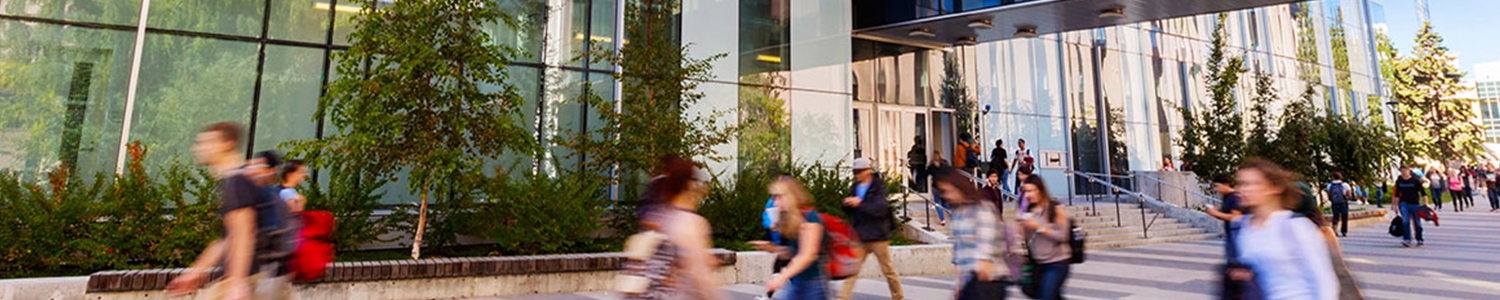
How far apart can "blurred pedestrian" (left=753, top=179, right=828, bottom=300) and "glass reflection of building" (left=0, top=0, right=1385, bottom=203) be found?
6.86 m

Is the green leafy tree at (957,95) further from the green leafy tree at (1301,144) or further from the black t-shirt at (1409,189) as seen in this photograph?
the black t-shirt at (1409,189)

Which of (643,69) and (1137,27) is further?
(1137,27)

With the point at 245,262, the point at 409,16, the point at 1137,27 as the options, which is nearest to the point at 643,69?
the point at 409,16

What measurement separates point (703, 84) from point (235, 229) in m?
10.9

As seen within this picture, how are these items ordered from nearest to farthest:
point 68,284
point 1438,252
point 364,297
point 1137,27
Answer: point 68,284 < point 364,297 < point 1438,252 < point 1137,27

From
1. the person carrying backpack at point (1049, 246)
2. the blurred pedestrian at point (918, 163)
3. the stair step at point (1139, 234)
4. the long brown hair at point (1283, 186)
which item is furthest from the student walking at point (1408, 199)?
the long brown hair at point (1283, 186)

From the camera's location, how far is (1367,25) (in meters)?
40.0

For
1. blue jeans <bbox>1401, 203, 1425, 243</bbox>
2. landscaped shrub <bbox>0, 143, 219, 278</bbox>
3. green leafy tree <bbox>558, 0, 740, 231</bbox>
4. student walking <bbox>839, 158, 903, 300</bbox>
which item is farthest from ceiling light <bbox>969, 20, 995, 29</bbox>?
landscaped shrub <bbox>0, 143, 219, 278</bbox>

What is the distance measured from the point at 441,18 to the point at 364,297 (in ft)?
11.1

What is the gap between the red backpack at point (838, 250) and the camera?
4.95m

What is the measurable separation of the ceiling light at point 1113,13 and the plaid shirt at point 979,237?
1150cm

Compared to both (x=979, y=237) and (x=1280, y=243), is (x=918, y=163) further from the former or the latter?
(x=1280, y=243)

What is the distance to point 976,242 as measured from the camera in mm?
4656

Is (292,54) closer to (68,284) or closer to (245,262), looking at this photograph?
(68,284)
